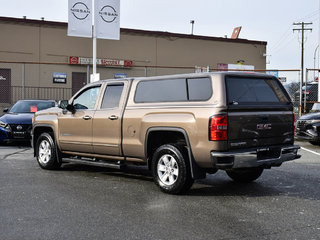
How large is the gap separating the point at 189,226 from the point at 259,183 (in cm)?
297

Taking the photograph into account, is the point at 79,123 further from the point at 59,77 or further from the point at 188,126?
the point at 59,77

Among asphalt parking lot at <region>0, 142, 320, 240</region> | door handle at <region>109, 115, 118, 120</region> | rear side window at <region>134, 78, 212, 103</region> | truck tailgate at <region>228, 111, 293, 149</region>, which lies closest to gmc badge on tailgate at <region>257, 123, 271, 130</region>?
truck tailgate at <region>228, 111, 293, 149</region>

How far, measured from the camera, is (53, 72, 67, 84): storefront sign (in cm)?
3152

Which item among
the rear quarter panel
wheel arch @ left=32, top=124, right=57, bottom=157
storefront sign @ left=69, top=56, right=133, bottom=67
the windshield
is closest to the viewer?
the rear quarter panel

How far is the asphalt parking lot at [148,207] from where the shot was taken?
4.50 metres

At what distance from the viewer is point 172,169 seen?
20.9ft

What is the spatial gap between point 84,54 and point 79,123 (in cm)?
2614

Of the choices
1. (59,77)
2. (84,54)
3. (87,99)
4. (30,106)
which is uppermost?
(84,54)

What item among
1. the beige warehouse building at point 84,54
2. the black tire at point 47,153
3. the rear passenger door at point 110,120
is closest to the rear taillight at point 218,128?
the rear passenger door at point 110,120

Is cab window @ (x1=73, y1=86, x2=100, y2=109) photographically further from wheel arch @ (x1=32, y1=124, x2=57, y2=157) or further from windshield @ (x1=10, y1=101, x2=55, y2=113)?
windshield @ (x1=10, y1=101, x2=55, y2=113)

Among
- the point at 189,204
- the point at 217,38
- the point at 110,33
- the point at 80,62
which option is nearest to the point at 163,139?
the point at 189,204

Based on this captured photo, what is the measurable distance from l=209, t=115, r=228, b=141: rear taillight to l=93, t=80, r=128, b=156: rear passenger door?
6.33 ft

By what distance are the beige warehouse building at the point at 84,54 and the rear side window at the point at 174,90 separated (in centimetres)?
1897

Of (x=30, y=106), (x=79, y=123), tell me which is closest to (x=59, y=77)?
(x=30, y=106)
